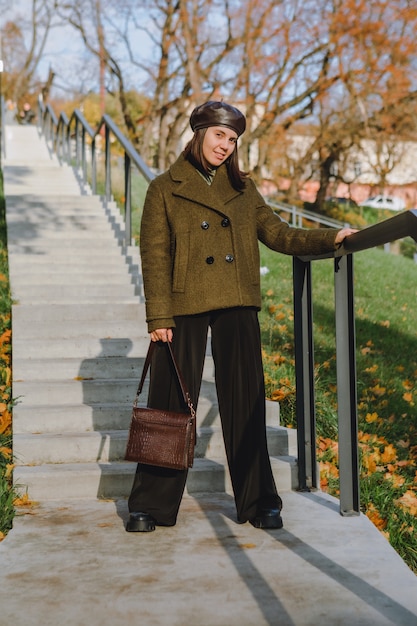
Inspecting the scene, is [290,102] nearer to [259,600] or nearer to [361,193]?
[259,600]

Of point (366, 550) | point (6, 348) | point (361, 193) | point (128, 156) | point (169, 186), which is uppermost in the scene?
point (361, 193)

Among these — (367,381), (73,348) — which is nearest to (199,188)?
(73,348)

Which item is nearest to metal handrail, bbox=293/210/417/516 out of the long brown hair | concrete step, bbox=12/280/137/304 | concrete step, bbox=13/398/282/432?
concrete step, bbox=13/398/282/432

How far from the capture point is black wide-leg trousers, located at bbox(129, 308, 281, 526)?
3717 mm

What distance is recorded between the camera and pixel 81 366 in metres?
5.30

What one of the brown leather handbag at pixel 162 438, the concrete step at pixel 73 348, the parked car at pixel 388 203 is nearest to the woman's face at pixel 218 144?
the brown leather handbag at pixel 162 438

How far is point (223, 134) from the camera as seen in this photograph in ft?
11.8

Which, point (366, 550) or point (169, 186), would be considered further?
point (169, 186)

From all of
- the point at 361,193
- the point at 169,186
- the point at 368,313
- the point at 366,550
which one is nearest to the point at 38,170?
the point at 368,313

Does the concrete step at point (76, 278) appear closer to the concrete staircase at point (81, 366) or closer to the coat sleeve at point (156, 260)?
the concrete staircase at point (81, 366)

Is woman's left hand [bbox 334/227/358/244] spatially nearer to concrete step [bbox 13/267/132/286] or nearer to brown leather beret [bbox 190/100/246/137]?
brown leather beret [bbox 190/100/246/137]

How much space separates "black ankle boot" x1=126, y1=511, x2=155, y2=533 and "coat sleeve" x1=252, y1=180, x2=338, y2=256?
130cm

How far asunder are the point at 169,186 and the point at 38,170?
9016mm

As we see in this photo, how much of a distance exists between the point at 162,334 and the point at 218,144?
33.0 inches
